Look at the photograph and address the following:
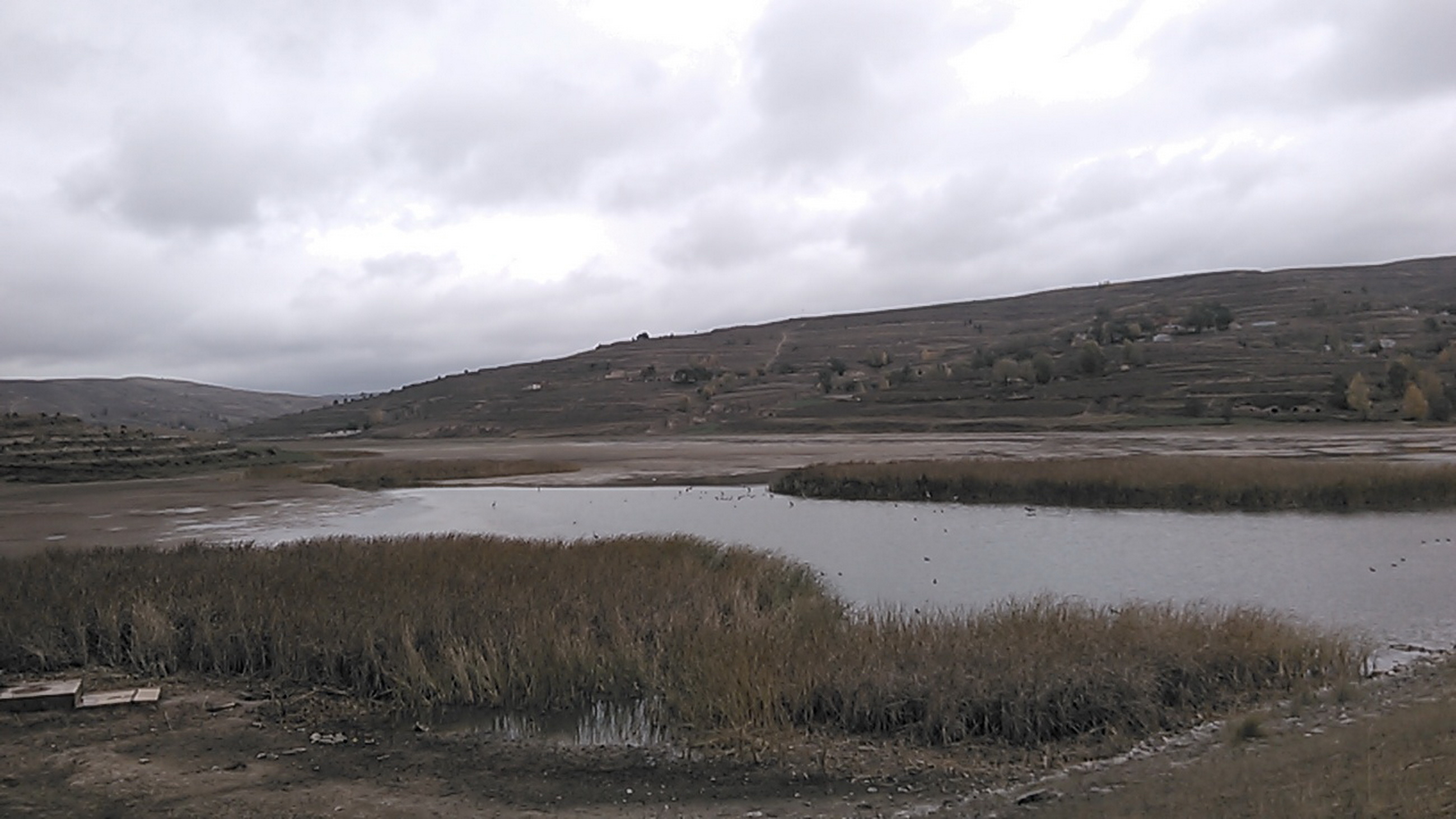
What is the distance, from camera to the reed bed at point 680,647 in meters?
12.6

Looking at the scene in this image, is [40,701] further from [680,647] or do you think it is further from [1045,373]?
[1045,373]

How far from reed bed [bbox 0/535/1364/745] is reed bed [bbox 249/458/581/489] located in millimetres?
42101

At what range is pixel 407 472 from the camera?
2633 inches

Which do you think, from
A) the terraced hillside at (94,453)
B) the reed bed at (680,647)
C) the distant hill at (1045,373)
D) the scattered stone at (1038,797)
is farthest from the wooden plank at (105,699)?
the distant hill at (1045,373)

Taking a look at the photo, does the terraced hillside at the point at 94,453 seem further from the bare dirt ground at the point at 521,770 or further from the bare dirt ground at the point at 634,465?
the bare dirt ground at the point at 521,770

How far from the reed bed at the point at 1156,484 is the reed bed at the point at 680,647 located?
1906cm

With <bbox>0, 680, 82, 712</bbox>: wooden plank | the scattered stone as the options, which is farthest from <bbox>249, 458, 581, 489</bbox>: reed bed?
the scattered stone

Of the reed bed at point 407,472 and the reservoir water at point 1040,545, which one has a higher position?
the reed bed at point 407,472

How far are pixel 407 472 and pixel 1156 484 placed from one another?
148 feet

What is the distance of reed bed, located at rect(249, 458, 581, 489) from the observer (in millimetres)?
62250

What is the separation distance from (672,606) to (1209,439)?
200 feet

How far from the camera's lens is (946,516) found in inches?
1374

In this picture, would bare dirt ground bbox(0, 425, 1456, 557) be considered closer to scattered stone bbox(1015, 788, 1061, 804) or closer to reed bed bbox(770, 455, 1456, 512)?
reed bed bbox(770, 455, 1456, 512)

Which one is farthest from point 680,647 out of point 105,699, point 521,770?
point 105,699
